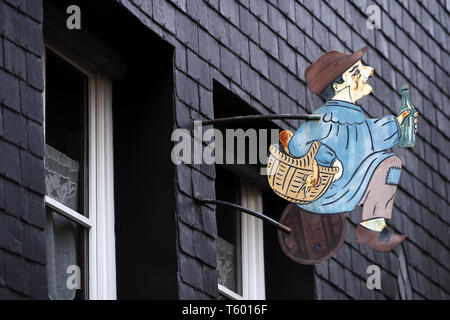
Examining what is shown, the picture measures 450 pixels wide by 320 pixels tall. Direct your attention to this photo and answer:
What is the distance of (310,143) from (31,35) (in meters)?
1.65

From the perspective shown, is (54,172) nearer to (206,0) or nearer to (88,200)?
(88,200)

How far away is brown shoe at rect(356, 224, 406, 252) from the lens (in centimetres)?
646

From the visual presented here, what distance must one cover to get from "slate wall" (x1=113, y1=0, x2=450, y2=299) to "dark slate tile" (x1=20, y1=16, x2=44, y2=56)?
908mm

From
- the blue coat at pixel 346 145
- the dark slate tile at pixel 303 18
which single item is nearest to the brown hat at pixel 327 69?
the blue coat at pixel 346 145

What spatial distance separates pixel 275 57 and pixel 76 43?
185cm

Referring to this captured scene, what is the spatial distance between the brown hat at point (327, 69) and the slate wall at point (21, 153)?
1.63m

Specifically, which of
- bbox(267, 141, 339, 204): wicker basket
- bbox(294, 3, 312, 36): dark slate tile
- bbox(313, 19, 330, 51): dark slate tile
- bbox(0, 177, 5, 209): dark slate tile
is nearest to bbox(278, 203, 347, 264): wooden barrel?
bbox(267, 141, 339, 204): wicker basket

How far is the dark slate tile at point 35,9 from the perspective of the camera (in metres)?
5.65

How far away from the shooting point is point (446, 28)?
11.3 meters

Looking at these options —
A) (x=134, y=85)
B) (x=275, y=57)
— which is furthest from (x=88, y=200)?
(x=275, y=57)

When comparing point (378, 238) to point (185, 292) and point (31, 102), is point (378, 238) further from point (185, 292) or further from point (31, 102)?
point (31, 102)

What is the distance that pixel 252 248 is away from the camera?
7996 millimetres

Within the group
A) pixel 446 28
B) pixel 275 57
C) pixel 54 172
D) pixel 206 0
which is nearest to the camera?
pixel 54 172

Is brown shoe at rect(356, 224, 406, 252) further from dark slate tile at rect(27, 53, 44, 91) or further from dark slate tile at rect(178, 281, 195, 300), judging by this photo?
dark slate tile at rect(27, 53, 44, 91)
